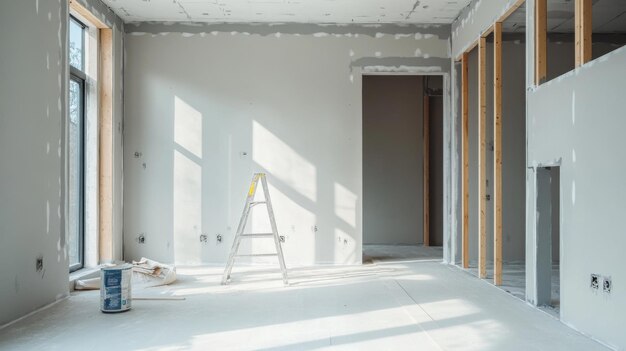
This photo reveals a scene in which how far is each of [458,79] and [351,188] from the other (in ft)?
6.24

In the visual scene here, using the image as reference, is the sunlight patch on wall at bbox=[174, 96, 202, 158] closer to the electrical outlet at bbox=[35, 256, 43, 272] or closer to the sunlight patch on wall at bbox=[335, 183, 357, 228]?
the sunlight patch on wall at bbox=[335, 183, 357, 228]

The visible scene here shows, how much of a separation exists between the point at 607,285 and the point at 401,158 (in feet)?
20.6

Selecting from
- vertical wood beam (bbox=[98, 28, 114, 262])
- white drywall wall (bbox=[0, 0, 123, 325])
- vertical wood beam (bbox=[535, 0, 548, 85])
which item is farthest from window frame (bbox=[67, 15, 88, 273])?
vertical wood beam (bbox=[535, 0, 548, 85])

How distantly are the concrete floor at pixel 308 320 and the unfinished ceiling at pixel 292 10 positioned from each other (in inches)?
121

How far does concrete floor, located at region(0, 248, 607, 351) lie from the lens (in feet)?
11.1

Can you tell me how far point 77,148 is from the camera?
6148mm

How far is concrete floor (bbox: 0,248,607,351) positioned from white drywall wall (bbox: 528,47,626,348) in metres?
0.24

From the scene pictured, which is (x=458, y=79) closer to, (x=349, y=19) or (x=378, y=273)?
(x=349, y=19)

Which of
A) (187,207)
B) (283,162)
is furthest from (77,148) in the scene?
(283,162)

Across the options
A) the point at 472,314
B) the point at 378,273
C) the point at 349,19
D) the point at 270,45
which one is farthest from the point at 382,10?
the point at 472,314

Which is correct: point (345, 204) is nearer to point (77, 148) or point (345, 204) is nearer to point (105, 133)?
point (105, 133)

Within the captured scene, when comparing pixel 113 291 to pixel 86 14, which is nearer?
pixel 113 291

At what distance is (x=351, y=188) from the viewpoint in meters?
7.11

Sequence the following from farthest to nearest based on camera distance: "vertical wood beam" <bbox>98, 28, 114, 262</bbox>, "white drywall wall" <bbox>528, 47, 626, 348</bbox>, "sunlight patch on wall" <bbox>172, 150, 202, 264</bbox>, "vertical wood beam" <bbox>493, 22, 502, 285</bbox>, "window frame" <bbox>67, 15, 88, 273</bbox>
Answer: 1. "sunlight patch on wall" <bbox>172, 150, 202, 264</bbox>
2. "vertical wood beam" <bbox>98, 28, 114, 262</bbox>
3. "window frame" <bbox>67, 15, 88, 273</bbox>
4. "vertical wood beam" <bbox>493, 22, 502, 285</bbox>
5. "white drywall wall" <bbox>528, 47, 626, 348</bbox>
